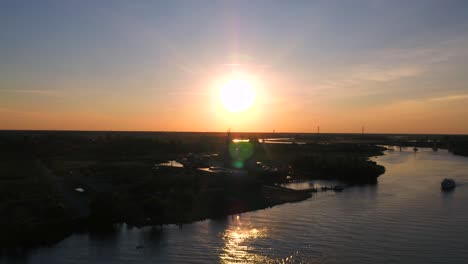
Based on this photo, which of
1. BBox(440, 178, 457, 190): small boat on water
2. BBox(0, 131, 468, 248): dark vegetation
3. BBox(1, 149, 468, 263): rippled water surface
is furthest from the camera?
BBox(440, 178, 457, 190): small boat on water

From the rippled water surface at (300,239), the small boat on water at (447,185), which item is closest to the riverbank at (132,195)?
the rippled water surface at (300,239)

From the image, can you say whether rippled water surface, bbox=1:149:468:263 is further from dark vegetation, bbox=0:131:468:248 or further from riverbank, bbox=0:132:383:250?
dark vegetation, bbox=0:131:468:248

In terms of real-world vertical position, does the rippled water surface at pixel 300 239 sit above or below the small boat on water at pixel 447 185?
below

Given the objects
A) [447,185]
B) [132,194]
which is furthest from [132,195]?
[447,185]

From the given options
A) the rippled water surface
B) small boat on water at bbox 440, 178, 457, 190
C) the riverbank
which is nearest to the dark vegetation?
the riverbank

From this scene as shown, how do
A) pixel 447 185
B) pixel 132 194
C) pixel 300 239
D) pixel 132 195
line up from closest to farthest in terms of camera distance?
pixel 300 239, pixel 132 195, pixel 132 194, pixel 447 185

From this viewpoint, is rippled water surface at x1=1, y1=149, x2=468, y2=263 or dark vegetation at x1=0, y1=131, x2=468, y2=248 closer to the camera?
rippled water surface at x1=1, y1=149, x2=468, y2=263

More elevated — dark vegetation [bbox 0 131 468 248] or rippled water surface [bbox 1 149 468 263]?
dark vegetation [bbox 0 131 468 248]

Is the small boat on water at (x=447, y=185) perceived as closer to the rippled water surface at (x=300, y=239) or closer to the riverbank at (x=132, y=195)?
the rippled water surface at (x=300, y=239)

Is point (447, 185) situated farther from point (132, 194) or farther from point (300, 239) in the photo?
point (132, 194)
